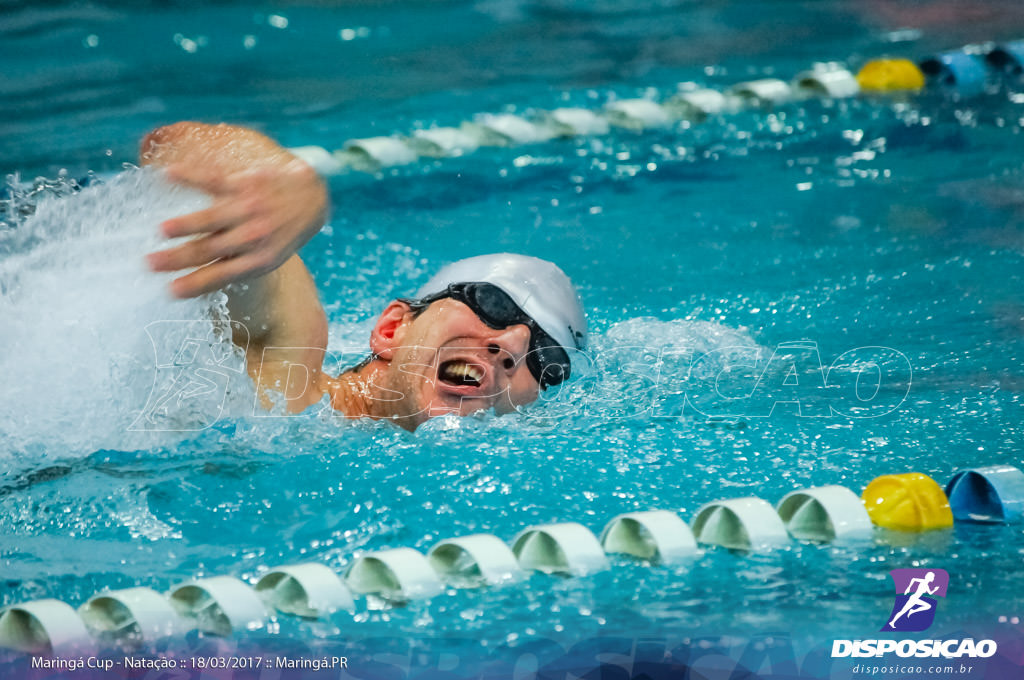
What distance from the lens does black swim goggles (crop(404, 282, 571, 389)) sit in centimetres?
255

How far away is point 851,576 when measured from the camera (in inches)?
80.9

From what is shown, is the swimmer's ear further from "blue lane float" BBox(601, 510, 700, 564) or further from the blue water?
"blue lane float" BBox(601, 510, 700, 564)

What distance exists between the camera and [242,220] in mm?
1857

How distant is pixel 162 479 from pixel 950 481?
1.48 meters

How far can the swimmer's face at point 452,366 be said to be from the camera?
239 centimetres

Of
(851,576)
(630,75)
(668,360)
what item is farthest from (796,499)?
(630,75)

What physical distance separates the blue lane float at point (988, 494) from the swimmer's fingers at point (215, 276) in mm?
1354

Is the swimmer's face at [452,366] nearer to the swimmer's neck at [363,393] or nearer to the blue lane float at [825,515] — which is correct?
the swimmer's neck at [363,393]

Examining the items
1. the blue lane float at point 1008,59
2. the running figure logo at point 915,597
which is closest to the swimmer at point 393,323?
the running figure logo at point 915,597

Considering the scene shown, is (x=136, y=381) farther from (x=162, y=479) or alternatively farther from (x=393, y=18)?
(x=393, y=18)

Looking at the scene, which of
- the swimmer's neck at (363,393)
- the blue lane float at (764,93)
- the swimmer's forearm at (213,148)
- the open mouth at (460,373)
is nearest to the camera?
the swimmer's forearm at (213,148)

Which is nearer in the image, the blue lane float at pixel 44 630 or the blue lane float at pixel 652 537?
the blue lane float at pixel 44 630

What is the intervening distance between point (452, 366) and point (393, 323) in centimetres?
24

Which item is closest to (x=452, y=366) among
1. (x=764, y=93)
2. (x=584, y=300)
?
(x=584, y=300)
